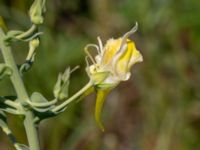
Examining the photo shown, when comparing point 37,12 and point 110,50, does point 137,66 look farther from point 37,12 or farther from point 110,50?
point 37,12

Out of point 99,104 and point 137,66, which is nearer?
point 99,104

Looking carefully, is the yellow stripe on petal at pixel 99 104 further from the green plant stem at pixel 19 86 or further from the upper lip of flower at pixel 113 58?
the green plant stem at pixel 19 86

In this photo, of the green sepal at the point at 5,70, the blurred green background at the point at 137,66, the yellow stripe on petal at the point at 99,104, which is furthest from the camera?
the blurred green background at the point at 137,66

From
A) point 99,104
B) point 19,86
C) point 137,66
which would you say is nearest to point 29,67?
point 19,86

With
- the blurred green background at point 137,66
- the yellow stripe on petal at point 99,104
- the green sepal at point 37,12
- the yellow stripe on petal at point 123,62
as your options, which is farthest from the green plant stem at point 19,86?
the blurred green background at point 137,66

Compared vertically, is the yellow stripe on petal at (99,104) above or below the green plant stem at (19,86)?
below

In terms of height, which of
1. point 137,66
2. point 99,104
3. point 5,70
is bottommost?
point 137,66
